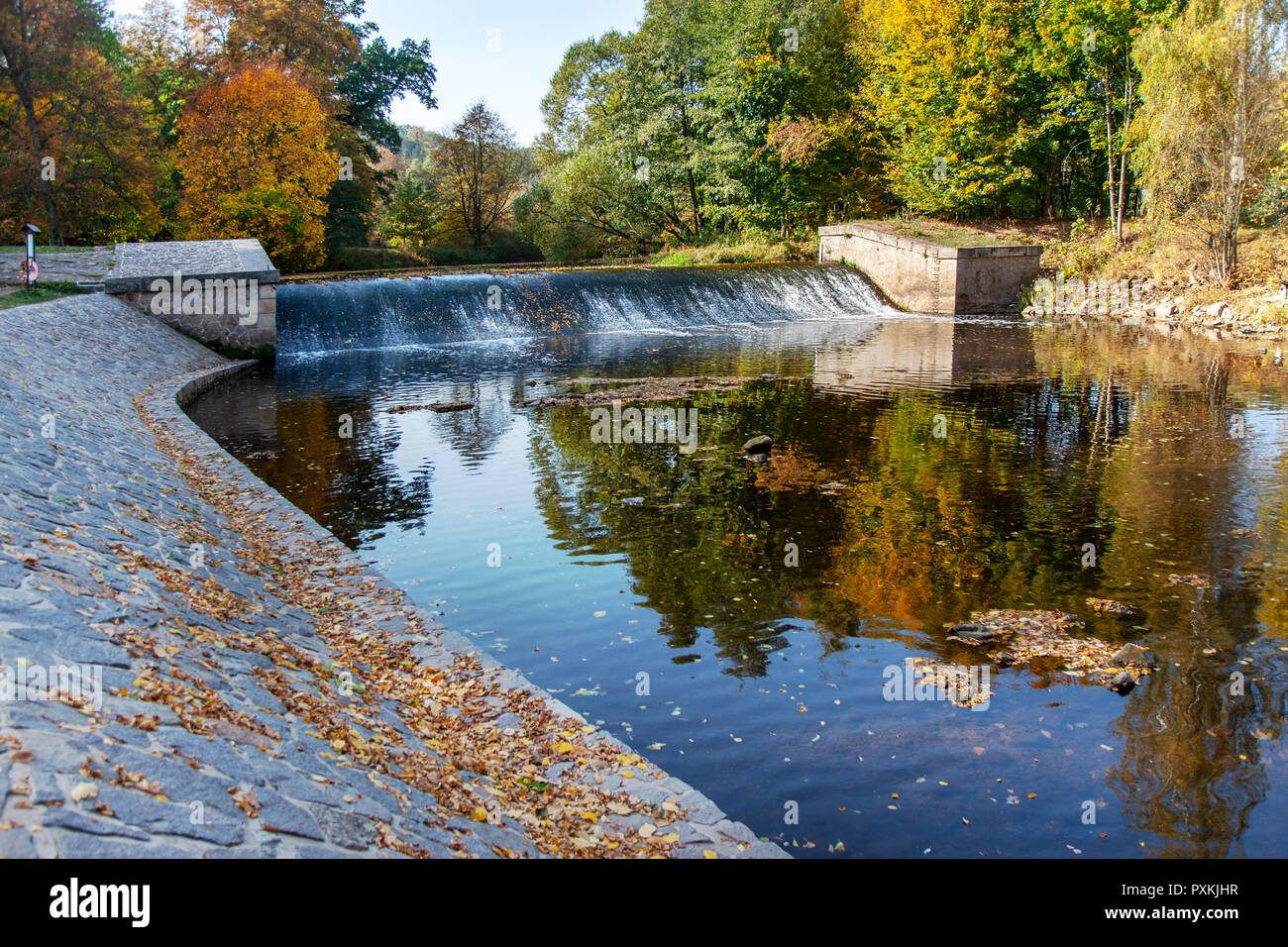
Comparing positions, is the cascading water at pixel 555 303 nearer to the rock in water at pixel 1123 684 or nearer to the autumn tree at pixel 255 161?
the autumn tree at pixel 255 161

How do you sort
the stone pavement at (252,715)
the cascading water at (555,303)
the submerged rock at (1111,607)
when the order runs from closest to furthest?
the stone pavement at (252,715), the submerged rock at (1111,607), the cascading water at (555,303)

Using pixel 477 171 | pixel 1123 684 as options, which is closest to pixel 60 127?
pixel 477 171

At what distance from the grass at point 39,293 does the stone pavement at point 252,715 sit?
9205 millimetres

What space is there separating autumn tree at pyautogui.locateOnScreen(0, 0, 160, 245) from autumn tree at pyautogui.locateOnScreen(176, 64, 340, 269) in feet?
5.00

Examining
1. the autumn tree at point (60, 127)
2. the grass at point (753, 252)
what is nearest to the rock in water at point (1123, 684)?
the autumn tree at point (60, 127)

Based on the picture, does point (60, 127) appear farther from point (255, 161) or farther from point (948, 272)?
point (948, 272)

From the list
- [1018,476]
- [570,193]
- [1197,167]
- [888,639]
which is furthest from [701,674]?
[570,193]

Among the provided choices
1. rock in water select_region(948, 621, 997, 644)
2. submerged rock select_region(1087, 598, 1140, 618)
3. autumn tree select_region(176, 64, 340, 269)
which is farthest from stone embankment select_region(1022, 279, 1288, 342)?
autumn tree select_region(176, 64, 340, 269)

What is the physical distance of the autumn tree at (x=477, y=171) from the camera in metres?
47.7

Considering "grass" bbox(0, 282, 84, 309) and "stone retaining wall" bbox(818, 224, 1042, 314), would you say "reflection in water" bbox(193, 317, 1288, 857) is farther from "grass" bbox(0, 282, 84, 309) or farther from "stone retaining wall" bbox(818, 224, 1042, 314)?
"stone retaining wall" bbox(818, 224, 1042, 314)

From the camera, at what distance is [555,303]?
87.8 ft

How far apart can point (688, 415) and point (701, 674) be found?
27.7 ft

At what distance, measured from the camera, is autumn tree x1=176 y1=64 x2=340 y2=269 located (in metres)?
30.8
